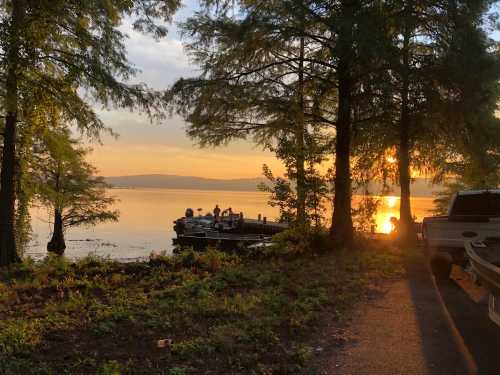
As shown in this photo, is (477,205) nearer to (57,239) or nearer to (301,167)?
(301,167)

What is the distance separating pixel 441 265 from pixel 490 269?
16.4 feet

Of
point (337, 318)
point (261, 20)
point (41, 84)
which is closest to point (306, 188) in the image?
point (261, 20)

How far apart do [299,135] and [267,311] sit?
805cm

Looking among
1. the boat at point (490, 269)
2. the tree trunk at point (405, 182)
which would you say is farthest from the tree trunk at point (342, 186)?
the boat at point (490, 269)

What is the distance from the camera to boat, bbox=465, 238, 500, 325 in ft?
15.8

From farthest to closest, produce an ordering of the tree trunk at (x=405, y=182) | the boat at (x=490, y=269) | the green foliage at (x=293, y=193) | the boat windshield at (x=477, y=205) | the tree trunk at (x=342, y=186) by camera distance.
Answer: the tree trunk at (x=405, y=182) < the tree trunk at (x=342, y=186) < the green foliage at (x=293, y=193) < the boat windshield at (x=477, y=205) < the boat at (x=490, y=269)

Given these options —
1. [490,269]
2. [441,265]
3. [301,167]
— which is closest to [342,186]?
[301,167]

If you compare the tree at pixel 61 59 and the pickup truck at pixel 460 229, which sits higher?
the tree at pixel 61 59

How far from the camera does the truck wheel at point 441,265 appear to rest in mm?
9125

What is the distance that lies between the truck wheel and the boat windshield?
52.7 inches

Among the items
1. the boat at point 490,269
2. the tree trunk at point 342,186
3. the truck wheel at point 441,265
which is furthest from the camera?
the tree trunk at point 342,186

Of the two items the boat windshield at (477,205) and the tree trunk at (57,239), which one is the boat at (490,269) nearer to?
the boat windshield at (477,205)

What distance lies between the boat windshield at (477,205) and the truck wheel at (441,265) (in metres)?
1.34

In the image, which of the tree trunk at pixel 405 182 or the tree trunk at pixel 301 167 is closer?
the tree trunk at pixel 301 167
